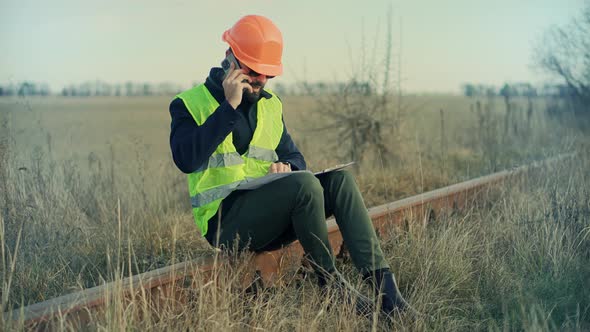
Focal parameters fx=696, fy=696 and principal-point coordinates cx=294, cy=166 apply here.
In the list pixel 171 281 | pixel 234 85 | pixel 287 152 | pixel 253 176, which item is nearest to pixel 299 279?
pixel 253 176

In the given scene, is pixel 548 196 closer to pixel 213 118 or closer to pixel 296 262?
pixel 296 262

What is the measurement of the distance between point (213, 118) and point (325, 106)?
6.90 m

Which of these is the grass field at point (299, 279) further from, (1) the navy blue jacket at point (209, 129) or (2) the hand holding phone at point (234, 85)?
(2) the hand holding phone at point (234, 85)

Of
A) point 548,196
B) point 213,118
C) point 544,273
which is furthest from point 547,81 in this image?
point 213,118

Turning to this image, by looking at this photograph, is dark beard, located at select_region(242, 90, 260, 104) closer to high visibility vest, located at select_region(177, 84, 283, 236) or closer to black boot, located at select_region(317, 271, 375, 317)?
high visibility vest, located at select_region(177, 84, 283, 236)

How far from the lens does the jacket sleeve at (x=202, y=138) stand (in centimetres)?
370

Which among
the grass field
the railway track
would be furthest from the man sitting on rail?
the grass field

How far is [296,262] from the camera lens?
420 cm

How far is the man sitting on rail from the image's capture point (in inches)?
147

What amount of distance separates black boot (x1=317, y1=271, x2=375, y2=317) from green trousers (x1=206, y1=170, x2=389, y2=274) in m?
0.08

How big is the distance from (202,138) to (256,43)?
0.67 m

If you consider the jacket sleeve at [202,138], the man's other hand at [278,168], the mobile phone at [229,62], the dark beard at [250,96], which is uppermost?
the mobile phone at [229,62]

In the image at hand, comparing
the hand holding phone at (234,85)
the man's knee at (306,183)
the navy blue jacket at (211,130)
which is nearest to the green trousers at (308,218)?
the man's knee at (306,183)

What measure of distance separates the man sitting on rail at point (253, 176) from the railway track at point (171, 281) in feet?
0.46
